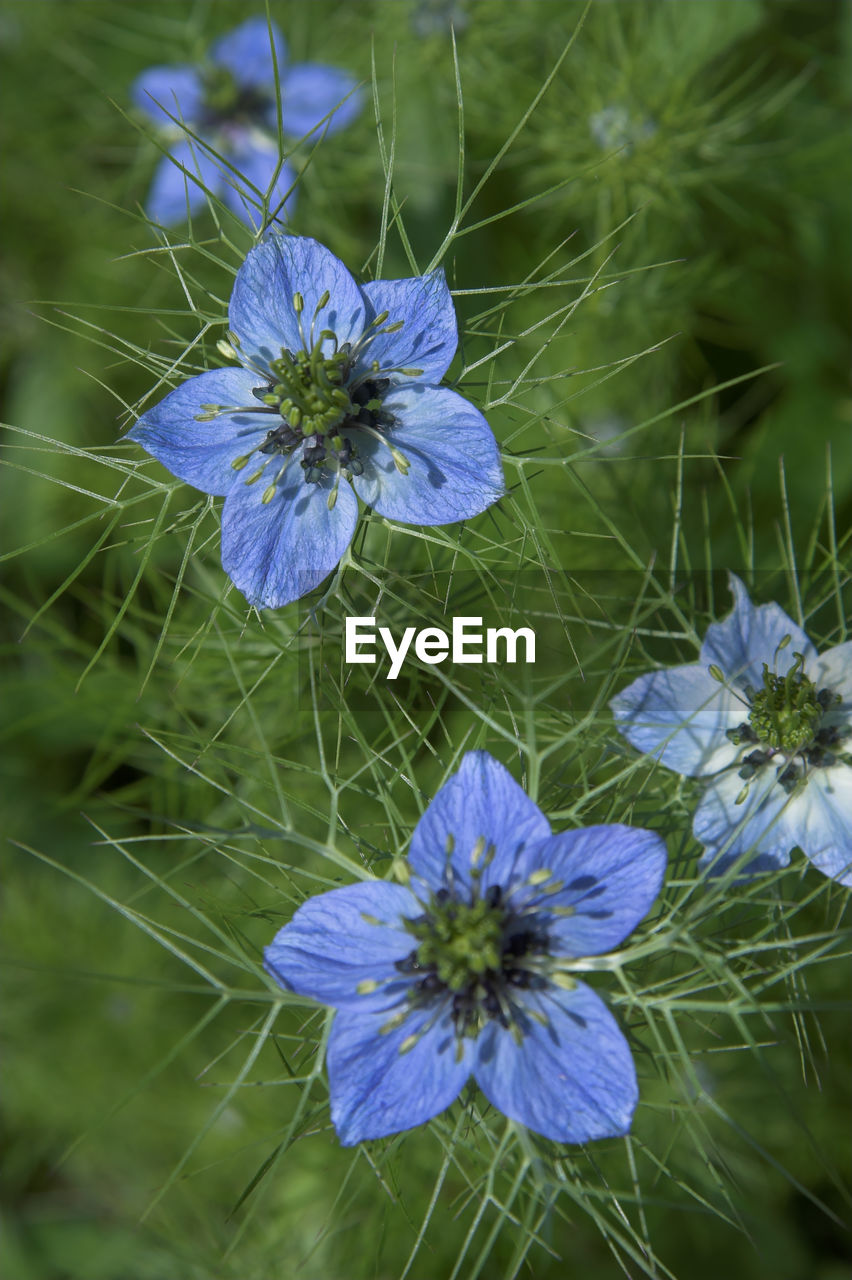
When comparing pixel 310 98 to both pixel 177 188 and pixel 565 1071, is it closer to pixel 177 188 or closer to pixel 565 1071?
pixel 177 188

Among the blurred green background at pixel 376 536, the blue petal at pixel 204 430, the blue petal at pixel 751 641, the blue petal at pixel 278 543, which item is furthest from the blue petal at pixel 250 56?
the blue petal at pixel 751 641

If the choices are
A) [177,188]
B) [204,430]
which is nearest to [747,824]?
[204,430]

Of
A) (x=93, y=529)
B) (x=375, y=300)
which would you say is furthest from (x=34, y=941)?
(x=375, y=300)

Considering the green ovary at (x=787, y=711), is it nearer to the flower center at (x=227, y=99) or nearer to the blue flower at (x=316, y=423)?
the blue flower at (x=316, y=423)

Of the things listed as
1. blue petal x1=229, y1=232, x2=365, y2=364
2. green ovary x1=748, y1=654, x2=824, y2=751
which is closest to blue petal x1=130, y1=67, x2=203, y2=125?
blue petal x1=229, y1=232, x2=365, y2=364

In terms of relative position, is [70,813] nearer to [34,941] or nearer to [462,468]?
[34,941]
